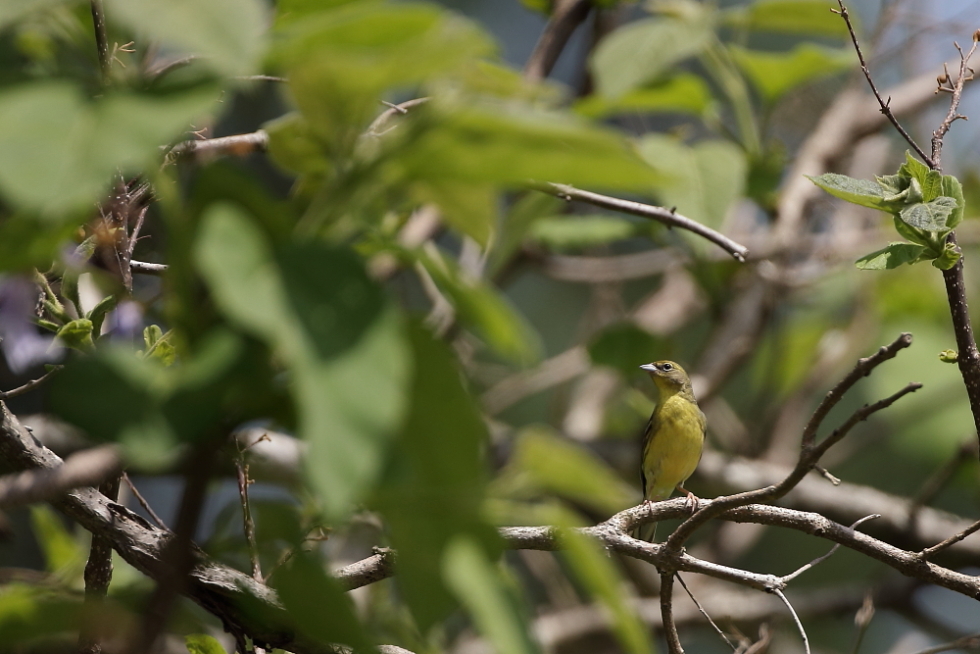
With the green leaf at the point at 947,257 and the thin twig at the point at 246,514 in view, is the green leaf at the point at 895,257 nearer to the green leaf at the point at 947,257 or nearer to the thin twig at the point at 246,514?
the green leaf at the point at 947,257

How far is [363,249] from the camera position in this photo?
1257 millimetres

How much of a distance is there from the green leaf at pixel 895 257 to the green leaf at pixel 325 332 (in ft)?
3.91

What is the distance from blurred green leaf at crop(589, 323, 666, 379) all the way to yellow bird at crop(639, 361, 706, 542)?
0.75m

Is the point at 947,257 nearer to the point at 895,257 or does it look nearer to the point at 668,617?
the point at 895,257

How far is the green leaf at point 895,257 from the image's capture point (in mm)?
1758

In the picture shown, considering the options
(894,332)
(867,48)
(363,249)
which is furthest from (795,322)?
(363,249)

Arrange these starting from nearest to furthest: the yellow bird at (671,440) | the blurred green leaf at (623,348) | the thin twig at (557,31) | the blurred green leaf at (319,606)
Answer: the blurred green leaf at (319,606)
the thin twig at (557,31)
the blurred green leaf at (623,348)
the yellow bird at (671,440)

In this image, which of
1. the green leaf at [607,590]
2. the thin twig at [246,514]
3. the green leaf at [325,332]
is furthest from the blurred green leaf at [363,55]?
the thin twig at [246,514]

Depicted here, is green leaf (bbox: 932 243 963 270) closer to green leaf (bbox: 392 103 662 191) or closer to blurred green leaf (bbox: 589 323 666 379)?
green leaf (bbox: 392 103 662 191)

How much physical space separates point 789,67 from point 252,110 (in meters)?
6.14

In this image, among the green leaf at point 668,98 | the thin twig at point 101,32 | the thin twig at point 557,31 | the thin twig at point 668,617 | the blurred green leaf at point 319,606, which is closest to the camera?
the blurred green leaf at point 319,606

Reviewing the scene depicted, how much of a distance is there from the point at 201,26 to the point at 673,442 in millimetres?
4770

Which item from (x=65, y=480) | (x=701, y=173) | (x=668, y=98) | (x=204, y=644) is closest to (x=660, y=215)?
(x=701, y=173)

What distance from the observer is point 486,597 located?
900 millimetres
